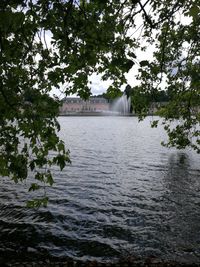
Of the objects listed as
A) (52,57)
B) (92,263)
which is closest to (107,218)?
(92,263)

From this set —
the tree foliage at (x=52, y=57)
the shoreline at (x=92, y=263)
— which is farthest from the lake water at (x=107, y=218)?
the tree foliage at (x=52, y=57)

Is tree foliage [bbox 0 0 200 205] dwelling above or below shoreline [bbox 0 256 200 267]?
above

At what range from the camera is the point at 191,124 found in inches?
843

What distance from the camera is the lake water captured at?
38.0ft

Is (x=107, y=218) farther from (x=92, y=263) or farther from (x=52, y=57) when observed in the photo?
(x=52, y=57)

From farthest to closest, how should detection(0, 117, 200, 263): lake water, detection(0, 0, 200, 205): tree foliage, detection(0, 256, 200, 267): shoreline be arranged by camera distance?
detection(0, 117, 200, 263): lake water
detection(0, 256, 200, 267): shoreline
detection(0, 0, 200, 205): tree foliage

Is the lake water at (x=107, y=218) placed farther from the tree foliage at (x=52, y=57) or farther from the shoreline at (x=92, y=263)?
the tree foliage at (x=52, y=57)

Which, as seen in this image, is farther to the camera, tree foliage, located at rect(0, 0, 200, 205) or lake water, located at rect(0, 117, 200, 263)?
lake water, located at rect(0, 117, 200, 263)

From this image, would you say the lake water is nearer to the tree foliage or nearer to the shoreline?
the shoreline

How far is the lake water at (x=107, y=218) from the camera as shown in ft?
38.0

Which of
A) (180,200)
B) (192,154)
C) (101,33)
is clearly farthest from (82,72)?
(192,154)

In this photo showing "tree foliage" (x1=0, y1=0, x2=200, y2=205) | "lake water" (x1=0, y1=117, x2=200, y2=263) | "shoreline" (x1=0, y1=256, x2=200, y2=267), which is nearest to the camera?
"tree foliage" (x1=0, y1=0, x2=200, y2=205)

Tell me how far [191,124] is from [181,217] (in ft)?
26.1

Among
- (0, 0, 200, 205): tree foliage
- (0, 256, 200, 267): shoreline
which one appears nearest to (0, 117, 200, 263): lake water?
(0, 256, 200, 267): shoreline
